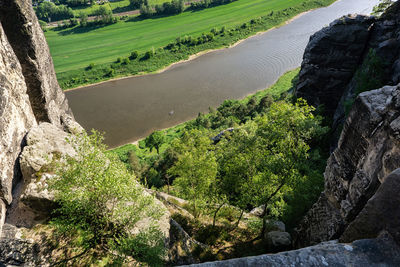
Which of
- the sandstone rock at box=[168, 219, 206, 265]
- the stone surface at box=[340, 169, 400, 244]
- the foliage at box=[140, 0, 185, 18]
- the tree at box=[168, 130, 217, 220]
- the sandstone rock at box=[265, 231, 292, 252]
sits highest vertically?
the foliage at box=[140, 0, 185, 18]

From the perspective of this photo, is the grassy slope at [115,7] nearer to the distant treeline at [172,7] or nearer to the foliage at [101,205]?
the distant treeline at [172,7]

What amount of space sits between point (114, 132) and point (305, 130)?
46015 mm

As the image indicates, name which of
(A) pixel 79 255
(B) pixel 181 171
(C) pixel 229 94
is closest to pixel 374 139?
(B) pixel 181 171

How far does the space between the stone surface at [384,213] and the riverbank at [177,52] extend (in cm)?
7565

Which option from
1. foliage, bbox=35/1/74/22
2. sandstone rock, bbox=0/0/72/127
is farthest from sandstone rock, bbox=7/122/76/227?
foliage, bbox=35/1/74/22

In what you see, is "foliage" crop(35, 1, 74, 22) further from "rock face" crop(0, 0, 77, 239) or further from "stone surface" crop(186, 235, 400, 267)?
"stone surface" crop(186, 235, 400, 267)

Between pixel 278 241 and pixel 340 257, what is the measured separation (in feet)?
35.9

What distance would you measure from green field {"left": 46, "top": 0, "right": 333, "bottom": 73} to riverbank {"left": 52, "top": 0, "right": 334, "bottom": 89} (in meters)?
5.03

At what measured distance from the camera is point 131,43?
96.9 metres

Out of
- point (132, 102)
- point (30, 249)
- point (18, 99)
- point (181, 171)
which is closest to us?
point (30, 249)

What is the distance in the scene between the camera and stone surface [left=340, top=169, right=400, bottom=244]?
711 centimetres

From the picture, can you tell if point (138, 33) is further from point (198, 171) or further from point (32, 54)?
point (198, 171)

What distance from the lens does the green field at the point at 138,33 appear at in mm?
90125

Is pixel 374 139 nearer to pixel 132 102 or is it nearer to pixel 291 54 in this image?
pixel 132 102
